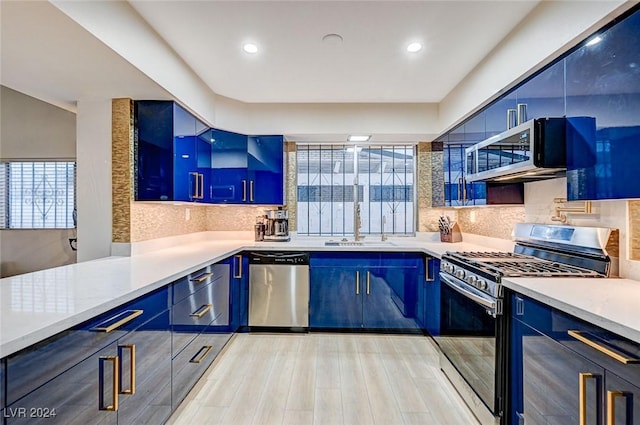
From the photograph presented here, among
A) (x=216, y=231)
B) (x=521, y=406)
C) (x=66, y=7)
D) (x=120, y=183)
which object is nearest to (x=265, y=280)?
(x=216, y=231)

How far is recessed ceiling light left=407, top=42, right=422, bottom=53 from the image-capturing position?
2.32 metres

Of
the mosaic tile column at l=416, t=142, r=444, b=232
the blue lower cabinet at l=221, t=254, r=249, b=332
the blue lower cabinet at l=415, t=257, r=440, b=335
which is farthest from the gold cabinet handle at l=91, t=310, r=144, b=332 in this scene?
the mosaic tile column at l=416, t=142, r=444, b=232

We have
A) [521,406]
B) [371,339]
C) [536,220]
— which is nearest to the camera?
[521,406]

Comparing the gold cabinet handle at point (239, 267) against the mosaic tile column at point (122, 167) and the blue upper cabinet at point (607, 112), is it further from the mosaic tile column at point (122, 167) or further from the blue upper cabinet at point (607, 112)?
the blue upper cabinet at point (607, 112)

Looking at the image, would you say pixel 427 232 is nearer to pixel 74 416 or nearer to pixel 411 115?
pixel 411 115

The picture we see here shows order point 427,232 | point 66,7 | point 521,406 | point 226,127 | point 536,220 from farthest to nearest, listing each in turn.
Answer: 1. point 427,232
2. point 226,127
3. point 536,220
4. point 521,406
5. point 66,7

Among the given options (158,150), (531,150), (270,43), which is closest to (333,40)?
(270,43)

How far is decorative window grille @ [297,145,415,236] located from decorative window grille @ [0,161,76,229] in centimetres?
295

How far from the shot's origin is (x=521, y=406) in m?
1.61

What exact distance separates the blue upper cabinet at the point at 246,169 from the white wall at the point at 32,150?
6.90ft

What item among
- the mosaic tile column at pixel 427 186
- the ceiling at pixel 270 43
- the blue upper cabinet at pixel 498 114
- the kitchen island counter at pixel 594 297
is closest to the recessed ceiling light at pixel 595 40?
the ceiling at pixel 270 43

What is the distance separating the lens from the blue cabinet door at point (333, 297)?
10.9ft

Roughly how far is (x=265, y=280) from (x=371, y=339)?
118 cm

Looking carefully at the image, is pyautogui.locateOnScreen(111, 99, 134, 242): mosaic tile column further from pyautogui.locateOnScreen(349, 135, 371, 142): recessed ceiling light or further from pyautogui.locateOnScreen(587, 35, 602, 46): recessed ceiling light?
pyautogui.locateOnScreen(587, 35, 602, 46): recessed ceiling light
